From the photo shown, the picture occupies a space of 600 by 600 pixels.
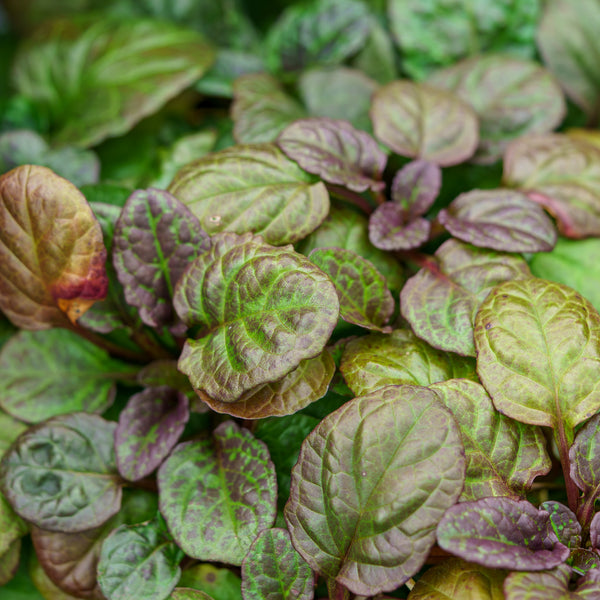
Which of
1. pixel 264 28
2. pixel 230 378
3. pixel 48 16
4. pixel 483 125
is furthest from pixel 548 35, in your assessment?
pixel 48 16

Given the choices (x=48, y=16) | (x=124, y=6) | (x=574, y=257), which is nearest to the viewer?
(x=574, y=257)

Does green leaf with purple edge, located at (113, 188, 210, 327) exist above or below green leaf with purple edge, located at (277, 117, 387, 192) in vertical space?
below

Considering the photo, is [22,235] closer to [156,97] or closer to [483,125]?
[156,97]

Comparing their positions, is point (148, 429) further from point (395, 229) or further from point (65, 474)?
point (395, 229)

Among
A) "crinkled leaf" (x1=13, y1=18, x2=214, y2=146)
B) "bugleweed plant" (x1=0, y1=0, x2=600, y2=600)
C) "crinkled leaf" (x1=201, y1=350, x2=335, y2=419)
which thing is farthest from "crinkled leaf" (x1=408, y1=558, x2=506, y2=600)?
"crinkled leaf" (x1=13, y1=18, x2=214, y2=146)

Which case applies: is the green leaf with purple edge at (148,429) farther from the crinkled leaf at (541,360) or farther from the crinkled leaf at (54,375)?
the crinkled leaf at (541,360)

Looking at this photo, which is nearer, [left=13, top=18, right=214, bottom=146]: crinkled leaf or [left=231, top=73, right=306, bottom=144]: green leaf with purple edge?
[left=231, top=73, right=306, bottom=144]: green leaf with purple edge

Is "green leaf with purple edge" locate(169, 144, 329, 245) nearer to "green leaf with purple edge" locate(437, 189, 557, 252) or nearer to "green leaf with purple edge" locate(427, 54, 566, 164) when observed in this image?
"green leaf with purple edge" locate(437, 189, 557, 252)
